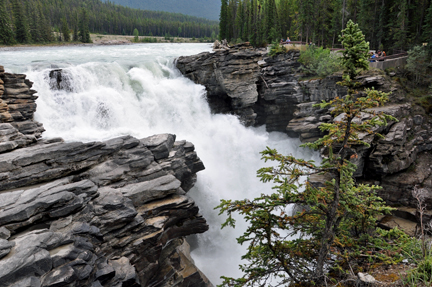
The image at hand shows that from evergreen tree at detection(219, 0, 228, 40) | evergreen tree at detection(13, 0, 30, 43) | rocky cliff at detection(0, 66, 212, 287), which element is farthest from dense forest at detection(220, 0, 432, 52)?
evergreen tree at detection(13, 0, 30, 43)

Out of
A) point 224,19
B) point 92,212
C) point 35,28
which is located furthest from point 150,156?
point 35,28

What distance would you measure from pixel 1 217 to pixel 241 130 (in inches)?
1041

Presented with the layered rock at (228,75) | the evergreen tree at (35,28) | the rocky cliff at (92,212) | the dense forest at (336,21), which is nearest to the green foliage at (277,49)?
the layered rock at (228,75)

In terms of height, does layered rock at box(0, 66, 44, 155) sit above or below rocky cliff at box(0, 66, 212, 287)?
above

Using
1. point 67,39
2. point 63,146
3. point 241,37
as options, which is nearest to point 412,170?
point 63,146

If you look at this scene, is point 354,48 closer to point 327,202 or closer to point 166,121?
point 327,202

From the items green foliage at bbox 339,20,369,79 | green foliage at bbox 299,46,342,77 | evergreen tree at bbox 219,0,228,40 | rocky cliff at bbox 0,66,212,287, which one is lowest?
rocky cliff at bbox 0,66,212,287

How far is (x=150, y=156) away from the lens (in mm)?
16312

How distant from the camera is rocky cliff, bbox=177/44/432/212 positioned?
22.8m

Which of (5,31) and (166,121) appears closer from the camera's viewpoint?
(166,121)

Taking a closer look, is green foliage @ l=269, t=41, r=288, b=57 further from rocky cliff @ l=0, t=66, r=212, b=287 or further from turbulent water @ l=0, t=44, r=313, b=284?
rocky cliff @ l=0, t=66, r=212, b=287

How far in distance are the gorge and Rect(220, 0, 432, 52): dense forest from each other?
13.3 metres

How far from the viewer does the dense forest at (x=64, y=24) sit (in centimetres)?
6425

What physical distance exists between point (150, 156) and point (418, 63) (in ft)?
109
